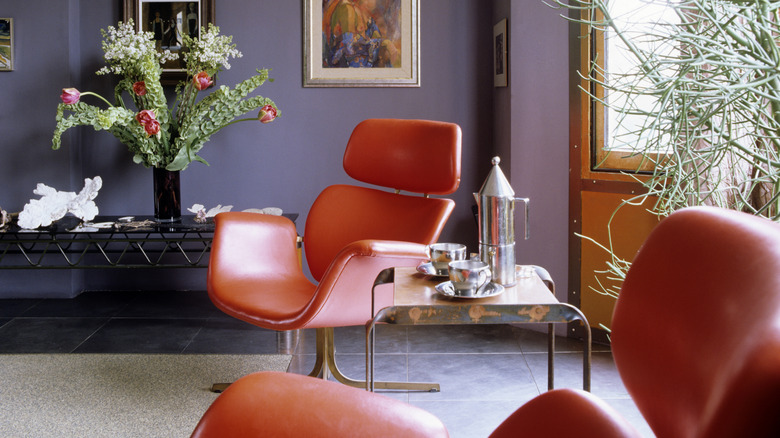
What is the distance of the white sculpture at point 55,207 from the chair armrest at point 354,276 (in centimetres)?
189

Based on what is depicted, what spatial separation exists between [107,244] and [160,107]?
41.4 inches

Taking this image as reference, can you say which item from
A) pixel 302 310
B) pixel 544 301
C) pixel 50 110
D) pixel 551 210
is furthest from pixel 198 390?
pixel 50 110

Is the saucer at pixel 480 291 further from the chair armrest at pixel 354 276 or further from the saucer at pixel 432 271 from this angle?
the chair armrest at pixel 354 276

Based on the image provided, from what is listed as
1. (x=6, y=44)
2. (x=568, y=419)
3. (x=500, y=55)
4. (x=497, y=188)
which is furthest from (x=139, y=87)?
(x=568, y=419)

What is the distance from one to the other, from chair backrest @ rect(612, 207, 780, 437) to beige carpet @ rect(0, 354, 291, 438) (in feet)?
5.49

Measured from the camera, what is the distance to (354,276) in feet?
7.48

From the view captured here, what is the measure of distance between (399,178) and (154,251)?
2.03m

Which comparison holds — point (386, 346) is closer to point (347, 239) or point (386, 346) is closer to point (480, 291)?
point (347, 239)

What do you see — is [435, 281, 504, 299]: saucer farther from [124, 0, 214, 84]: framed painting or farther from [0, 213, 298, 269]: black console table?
[124, 0, 214, 84]: framed painting

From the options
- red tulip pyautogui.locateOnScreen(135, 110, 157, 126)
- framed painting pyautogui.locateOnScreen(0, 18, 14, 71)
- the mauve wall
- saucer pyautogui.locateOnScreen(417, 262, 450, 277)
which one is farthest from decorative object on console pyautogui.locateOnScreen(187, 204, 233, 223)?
saucer pyautogui.locateOnScreen(417, 262, 450, 277)

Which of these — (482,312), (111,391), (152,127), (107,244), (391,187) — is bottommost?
(111,391)

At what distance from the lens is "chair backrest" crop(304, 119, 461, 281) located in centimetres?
270

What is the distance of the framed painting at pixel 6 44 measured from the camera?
3984 millimetres

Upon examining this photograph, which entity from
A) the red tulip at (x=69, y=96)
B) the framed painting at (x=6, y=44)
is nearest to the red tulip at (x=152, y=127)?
the red tulip at (x=69, y=96)
